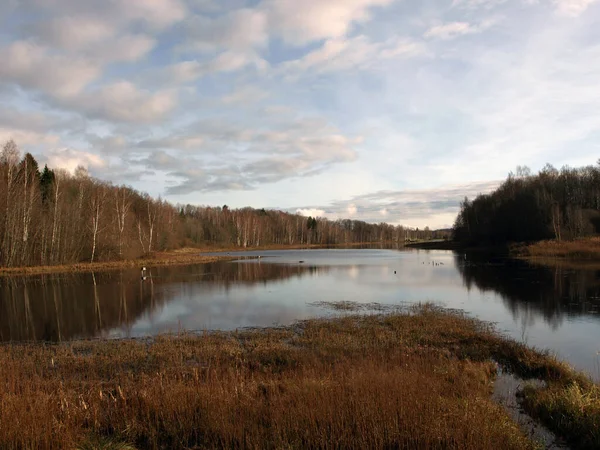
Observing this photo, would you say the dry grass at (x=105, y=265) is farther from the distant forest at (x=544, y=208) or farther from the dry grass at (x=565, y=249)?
the distant forest at (x=544, y=208)

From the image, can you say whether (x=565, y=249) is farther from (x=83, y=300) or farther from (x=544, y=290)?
(x=83, y=300)

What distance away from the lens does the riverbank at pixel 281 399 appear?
226 inches

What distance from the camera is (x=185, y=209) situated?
138 m

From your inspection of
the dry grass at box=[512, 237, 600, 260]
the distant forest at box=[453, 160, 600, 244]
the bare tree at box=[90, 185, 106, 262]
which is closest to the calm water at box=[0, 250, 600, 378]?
the bare tree at box=[90, 185, 106, 262]

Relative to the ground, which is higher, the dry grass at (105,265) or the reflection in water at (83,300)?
the dry grass at (105,265)

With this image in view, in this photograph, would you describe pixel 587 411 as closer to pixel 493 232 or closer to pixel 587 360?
pixel 587 360

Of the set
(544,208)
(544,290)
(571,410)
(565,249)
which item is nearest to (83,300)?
(571,410)

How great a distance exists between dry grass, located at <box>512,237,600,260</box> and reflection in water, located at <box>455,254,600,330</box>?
45.0 feet

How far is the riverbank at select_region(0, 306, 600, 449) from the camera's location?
18.8ft

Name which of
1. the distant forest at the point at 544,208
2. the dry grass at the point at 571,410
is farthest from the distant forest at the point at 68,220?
the distant forest at the point at 544,208

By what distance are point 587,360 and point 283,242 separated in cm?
12399

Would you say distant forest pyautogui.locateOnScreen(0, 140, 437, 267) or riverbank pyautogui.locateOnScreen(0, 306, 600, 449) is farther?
distant forest pyautogui.locateOnScreen(0, 140, 437, 267)

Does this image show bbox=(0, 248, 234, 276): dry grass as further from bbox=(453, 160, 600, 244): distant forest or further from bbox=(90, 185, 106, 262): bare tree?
bbox=(453, 160, 600, 244): distant forest

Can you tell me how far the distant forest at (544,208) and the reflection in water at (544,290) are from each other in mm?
26258
